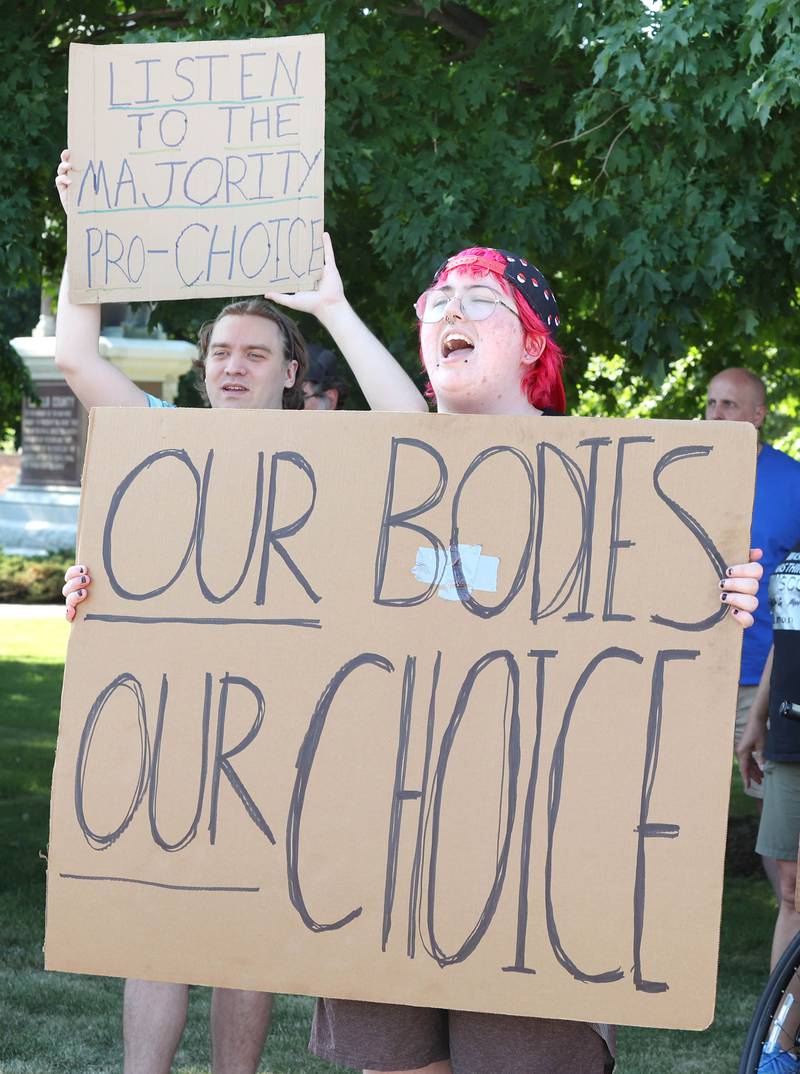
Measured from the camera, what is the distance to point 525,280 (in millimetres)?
2182

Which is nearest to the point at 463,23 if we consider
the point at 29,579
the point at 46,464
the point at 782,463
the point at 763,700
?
the point at 782,463

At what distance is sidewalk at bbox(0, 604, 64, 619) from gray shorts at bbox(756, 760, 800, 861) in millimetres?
13982

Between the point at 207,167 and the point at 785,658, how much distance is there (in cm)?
229

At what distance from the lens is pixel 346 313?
2.40m

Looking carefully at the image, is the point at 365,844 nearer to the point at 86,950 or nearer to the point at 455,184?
the point at 86,950

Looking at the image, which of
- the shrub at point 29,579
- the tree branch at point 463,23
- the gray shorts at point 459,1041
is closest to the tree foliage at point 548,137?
the tree branch at point 463,23

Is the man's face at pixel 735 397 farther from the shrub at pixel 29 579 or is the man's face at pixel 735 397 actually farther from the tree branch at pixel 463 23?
the shrub at pixel 29 579

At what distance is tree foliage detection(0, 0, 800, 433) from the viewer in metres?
4.48

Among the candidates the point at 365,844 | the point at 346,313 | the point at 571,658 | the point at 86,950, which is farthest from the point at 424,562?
the point at 86,950

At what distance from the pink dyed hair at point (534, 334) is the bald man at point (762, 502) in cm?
262

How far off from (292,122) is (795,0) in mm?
2403

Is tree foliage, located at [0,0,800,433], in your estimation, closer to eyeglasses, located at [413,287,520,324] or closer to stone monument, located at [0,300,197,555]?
eyeglasses, located at [413,287,520,324]

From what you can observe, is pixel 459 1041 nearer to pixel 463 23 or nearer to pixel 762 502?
pixel 762 502

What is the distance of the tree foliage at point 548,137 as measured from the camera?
14.7ft
